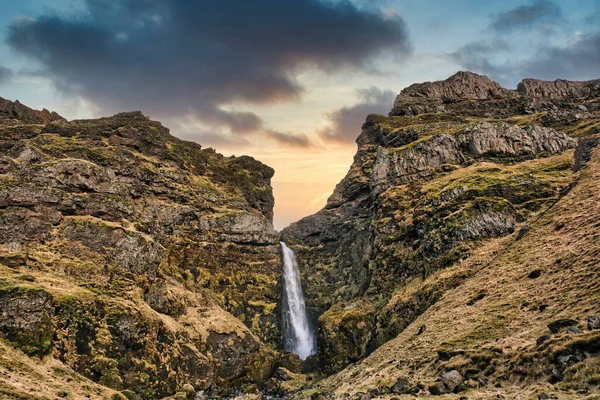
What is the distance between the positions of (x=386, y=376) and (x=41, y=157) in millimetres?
103225

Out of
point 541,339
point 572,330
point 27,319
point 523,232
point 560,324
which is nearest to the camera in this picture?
point 572,330

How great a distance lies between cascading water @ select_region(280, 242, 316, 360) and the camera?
372ft

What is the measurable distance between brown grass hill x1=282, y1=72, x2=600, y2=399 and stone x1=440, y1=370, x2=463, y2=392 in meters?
1.42

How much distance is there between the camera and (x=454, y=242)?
77938 millimetres

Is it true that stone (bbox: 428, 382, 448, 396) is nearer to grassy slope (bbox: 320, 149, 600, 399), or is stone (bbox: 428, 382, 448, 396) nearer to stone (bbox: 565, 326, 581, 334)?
grassy slope (bbox: 320, 149, 600, 399)

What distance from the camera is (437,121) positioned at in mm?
158250

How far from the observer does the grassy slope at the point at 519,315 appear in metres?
26.4

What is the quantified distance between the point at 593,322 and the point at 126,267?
8282 centimetres

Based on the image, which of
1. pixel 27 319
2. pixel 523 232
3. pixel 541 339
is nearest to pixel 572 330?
pixel 541 339

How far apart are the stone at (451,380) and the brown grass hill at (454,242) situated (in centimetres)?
142

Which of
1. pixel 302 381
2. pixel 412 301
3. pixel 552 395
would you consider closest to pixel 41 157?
pixel 302 381

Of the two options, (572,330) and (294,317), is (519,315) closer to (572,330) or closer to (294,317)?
(572,330)

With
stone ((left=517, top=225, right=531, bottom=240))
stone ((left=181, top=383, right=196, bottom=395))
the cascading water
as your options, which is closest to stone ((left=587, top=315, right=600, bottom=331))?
stone ((left=517, top=225, right=531, bottom=240))

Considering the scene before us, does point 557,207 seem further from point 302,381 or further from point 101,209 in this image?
point 101,209
